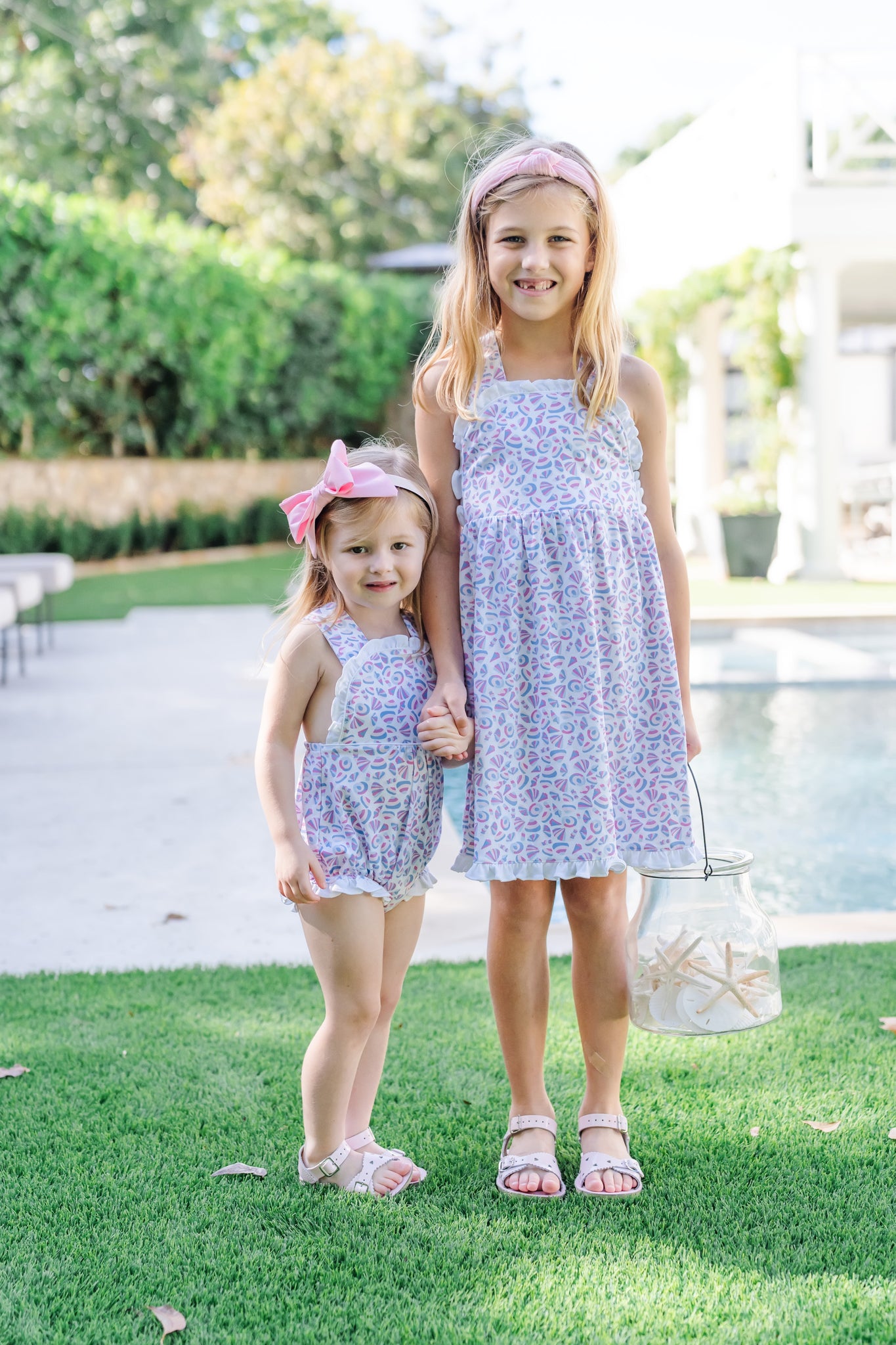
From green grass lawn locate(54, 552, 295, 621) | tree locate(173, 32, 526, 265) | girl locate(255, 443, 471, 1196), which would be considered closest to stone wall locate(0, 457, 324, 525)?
green grass lawn locate(54, 552, 295, 621)

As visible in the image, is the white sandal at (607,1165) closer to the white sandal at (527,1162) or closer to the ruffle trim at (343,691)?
the white sandal at (527,1162)

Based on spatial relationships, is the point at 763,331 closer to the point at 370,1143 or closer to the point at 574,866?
the point at 574,866

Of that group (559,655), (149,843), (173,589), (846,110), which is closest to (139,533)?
(173,589)

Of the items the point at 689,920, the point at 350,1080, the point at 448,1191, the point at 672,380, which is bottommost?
the point at 448,1191

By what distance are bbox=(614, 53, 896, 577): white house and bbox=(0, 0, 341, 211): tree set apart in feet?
45.6

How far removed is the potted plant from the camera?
38.0ft

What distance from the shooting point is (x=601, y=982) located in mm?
2156

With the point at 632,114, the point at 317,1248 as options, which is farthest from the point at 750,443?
the point at 632,114

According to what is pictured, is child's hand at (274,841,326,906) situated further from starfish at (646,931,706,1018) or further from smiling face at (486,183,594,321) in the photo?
smiling face at (486,183,594,321)

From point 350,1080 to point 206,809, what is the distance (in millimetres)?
2726

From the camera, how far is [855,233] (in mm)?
11039

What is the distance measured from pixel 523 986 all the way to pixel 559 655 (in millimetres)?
542

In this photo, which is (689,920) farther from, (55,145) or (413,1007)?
(55,145)

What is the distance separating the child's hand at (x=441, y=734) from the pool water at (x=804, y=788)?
2.08m
